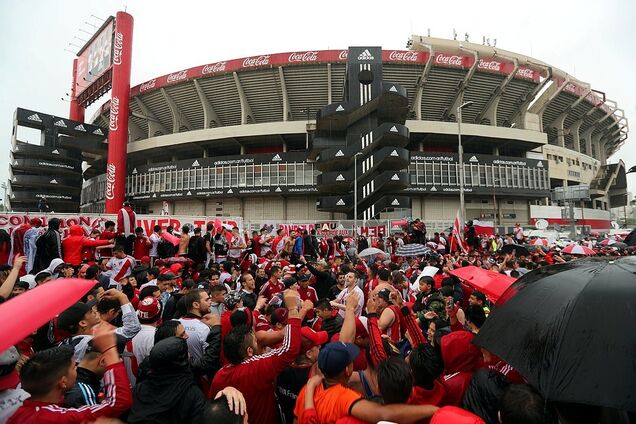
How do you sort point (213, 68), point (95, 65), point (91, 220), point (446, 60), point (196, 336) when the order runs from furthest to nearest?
point (95, 65) → point (213, 68) → point (446, 60) → point (91, 220) → point (196, 336)

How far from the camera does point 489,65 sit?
1384 inches

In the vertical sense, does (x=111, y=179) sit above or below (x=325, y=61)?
below

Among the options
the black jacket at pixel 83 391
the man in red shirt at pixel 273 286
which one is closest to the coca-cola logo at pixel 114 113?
the man in red shirt at pixel 273 286

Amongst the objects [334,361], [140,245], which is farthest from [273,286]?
[140,245]

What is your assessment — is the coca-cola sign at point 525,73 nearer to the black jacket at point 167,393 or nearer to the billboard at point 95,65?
the black jacket at point 167,393

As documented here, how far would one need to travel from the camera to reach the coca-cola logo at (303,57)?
3406 centimetres

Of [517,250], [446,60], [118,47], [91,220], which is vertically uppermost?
[118,47]

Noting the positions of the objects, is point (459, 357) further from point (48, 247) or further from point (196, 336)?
point (48, 247)

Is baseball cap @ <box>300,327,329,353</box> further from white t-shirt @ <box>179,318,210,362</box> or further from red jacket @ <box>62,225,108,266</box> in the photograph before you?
red jacket @ <box>62,225,108,266</box>

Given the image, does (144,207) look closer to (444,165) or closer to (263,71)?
(263,71)

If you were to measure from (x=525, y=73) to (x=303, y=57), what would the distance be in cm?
2369

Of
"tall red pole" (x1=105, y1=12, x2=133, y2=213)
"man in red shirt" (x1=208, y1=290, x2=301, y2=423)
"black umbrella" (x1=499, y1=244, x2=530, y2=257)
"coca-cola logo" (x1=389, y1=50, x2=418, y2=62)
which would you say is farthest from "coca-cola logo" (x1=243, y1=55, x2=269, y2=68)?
"man in red shirt" (x1=208, y1=290, x2=301, y2=423)

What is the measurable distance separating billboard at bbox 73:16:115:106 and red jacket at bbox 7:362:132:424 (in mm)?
44864

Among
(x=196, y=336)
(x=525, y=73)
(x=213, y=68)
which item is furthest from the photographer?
(x=525, y=73)
